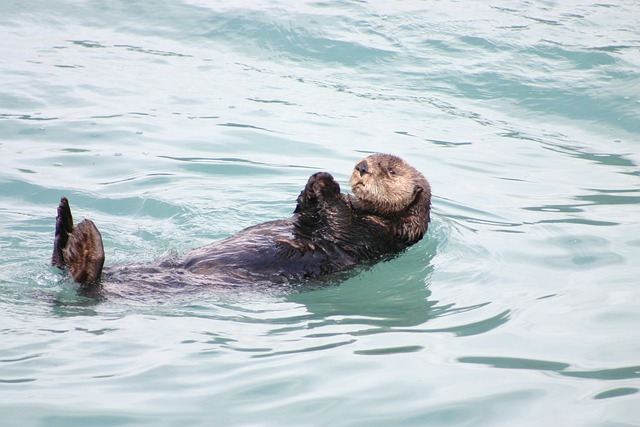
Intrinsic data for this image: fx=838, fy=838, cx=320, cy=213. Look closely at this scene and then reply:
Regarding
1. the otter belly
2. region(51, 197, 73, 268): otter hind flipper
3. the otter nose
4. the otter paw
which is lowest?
the otter belly

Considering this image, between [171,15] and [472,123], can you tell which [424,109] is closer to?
[472,123]

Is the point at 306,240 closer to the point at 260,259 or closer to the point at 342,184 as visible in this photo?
the point at 260,259

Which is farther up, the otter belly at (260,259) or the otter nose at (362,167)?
the otter nose at (362,167)

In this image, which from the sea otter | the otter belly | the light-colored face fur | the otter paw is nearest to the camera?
the sea otter

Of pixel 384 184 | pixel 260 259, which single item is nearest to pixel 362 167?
pixel 384 184

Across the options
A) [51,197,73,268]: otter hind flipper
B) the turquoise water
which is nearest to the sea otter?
[51,197,73,268]: otter hind flipper

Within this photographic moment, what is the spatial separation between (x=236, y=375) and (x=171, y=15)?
8567mm

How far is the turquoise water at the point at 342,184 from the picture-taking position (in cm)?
371

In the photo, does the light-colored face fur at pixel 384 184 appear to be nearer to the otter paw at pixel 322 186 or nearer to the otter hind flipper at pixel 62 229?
the otter paw at pixel 322 186

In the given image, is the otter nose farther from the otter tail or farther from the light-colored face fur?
the otter tail

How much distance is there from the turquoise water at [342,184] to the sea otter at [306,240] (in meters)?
0.15

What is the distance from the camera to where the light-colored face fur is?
557 cm

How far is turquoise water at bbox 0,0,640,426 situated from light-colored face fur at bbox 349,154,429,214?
404mm

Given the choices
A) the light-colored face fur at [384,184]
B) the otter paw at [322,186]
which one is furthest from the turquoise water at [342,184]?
the otter paw at [322,186]
